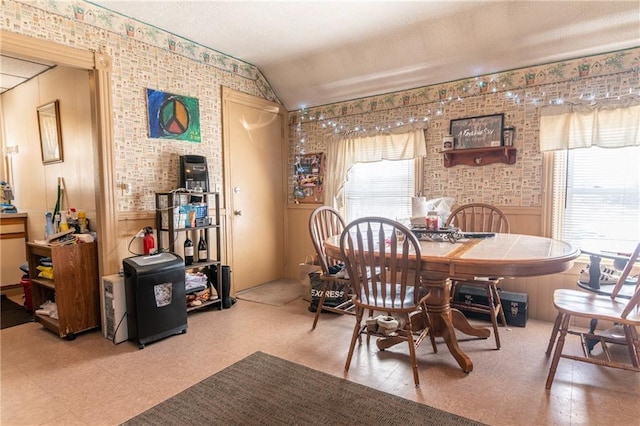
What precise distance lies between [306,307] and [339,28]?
262cm

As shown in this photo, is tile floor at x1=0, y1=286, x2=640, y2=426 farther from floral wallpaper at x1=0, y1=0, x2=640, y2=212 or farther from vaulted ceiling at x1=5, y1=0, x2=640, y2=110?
vaulted ceiling at x1=5, y1=0, x2=640, y2=110

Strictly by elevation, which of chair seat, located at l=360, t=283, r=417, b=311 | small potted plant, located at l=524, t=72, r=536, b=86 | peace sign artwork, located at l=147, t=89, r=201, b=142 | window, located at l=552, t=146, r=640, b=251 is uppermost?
small potted plant, located at l=524, t=72, r=536, b=86

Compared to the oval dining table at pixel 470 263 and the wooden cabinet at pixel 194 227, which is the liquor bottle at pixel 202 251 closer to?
the wooden cabinet at pixel 194 227

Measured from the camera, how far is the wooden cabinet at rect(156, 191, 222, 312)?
9.98ft

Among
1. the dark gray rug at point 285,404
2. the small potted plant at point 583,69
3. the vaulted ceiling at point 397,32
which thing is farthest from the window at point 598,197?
the dark gray rug at point 285,404

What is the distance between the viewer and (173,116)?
3.26m

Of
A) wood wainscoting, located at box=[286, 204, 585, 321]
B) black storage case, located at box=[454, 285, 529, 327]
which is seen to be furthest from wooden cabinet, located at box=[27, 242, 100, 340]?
wood wainscoting, located at box=[286, 204, 585, 321]

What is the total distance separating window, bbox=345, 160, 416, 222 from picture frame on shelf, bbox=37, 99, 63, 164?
2.97 m

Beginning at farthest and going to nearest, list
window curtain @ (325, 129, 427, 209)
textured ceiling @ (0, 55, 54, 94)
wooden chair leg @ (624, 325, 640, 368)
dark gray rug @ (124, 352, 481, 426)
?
1. window curtain @ (325, 129, 427, 209)
2. textured ceiling @ (0, 55, 54, 94)
3. wooden chair leg @ (624, 325, 640, 368)
4. dark gray rug @ (124, 352, 481, 426)

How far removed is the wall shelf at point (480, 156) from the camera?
3.13 m

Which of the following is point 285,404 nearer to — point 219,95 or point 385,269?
point 385,269

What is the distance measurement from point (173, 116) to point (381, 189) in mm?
2269

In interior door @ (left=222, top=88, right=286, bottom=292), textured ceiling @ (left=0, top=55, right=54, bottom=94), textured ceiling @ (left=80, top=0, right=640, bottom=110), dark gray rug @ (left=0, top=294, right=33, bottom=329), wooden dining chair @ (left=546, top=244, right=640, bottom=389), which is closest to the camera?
wooden dining chair @ (left=546, top=244, right=640, bottom=389)

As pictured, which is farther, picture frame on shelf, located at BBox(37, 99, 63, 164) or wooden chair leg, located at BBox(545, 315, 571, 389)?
picture frame on shelf, located at BBox(37, 99, 63, 164)
